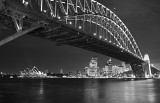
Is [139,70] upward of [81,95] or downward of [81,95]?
upward

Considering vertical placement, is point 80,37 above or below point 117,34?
below

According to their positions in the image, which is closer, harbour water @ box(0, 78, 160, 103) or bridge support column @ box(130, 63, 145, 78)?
harbour water @ box(0, 78, 160, 103)

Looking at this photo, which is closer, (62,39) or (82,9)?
(62,39)

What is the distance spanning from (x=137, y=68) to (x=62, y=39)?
73382 millimetres

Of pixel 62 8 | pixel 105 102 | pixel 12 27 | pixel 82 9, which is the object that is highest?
pixel 82 9

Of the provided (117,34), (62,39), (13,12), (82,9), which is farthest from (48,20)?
(117,34)

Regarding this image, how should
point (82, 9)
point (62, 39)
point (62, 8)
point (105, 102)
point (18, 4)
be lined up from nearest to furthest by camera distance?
point (105, 102) → point (18, 4) → point (62, 8) → point (62, 39) → point (82, 9)

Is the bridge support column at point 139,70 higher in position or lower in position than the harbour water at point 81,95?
higher

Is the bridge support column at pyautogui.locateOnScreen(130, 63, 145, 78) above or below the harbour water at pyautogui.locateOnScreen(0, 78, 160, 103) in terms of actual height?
above

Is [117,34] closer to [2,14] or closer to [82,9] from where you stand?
[82,9]

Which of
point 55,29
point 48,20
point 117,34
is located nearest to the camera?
point 48,20

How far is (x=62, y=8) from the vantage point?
4203 centimetres

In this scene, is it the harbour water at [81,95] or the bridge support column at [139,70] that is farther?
the bridge support column at [139,70]

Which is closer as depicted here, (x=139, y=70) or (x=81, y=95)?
(x=81, y=95)
